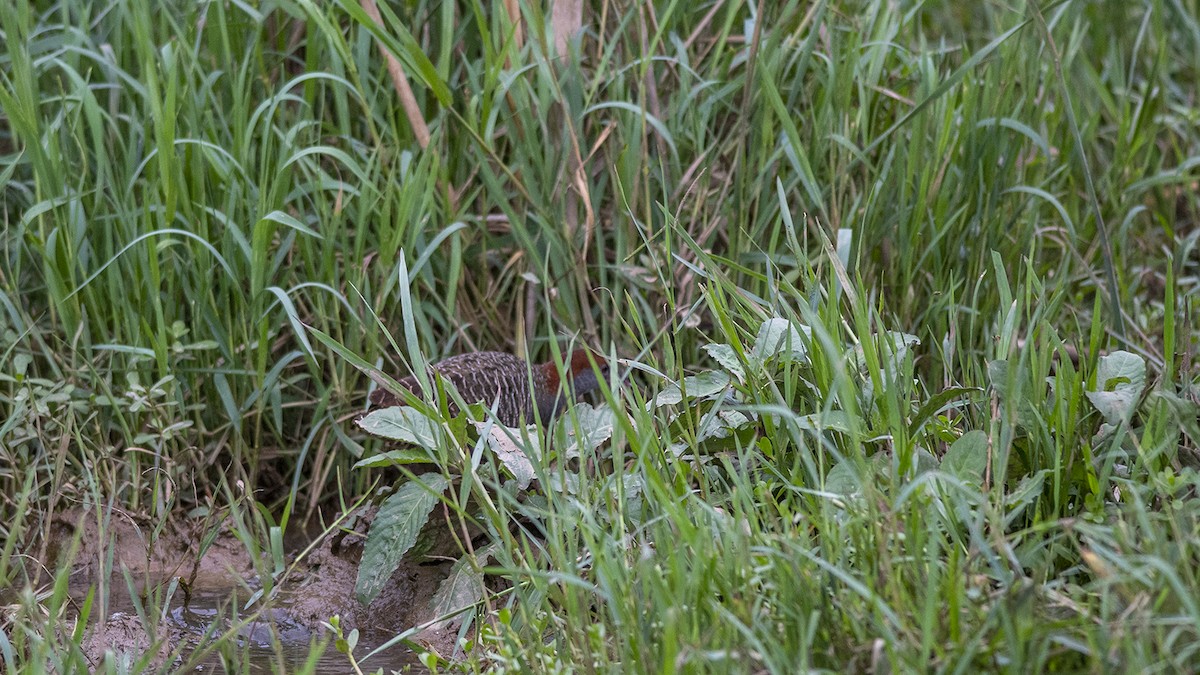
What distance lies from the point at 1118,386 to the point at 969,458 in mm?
377

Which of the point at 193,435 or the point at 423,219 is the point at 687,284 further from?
the point at 193,435

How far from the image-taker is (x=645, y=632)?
179cm

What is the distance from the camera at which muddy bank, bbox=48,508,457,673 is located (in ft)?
7.91

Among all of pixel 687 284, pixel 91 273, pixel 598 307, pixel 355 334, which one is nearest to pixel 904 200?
pixel 687 284

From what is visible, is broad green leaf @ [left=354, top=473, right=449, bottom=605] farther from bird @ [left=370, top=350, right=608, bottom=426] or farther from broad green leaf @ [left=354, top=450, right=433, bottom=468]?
bird @ [left=370, top=350, right=608, bottom=426]

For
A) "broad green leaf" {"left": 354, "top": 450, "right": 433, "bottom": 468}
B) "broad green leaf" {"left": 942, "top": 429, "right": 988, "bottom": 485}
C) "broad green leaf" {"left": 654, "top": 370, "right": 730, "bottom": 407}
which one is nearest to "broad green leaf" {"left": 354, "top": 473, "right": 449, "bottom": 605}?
"broad green leaf" {"left": 354, "top": 450, "right": 433, "bottom": 468}

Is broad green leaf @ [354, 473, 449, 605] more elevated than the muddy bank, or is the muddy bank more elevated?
broad green leaf @ [354, 473, 449, 605]

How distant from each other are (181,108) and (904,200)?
6.40ft

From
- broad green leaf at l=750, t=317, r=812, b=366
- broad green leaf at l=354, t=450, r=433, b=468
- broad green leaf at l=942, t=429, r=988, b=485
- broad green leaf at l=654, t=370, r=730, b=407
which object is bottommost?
broad green leaf at l=354, t=450, r=433, b=468

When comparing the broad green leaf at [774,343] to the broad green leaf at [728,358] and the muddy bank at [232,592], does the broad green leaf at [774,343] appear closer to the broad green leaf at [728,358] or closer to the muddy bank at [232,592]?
the broad green leaf at [728,358]

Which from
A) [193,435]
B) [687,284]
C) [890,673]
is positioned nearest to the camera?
[890,673]

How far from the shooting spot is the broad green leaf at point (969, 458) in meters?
2.06

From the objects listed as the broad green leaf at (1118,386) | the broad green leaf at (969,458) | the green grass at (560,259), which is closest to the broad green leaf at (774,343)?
the green grass at (560,259)

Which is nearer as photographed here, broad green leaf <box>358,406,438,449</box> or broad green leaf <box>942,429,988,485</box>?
broad green leaf <box>942,429,988,485</box>
